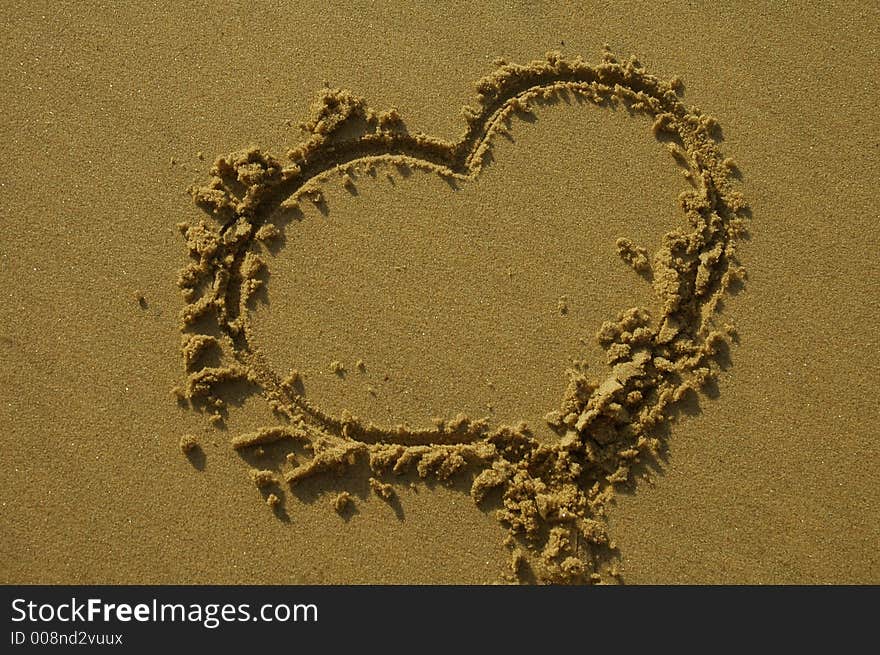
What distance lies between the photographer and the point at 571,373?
9.68 ft

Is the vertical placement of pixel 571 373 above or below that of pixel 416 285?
below

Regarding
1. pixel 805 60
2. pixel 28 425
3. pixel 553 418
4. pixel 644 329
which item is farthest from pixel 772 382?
pixel 28 425

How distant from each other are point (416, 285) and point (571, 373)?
0.68m

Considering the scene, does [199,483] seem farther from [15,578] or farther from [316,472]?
[15,578]

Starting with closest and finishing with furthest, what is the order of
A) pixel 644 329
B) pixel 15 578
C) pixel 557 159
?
pixel 15 578, pixel 644 329, pixel 557 159

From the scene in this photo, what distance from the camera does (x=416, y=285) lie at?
119 inches

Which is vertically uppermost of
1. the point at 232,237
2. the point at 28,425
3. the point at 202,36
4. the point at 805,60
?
the point at 202,36

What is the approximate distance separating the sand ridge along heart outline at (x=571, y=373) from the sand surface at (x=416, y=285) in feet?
0.19

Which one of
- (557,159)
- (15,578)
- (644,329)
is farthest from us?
(557,159)

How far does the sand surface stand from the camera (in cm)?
282

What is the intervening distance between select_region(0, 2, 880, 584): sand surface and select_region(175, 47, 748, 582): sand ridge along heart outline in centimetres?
6

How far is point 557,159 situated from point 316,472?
1.54m

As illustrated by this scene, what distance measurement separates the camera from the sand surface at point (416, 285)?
2816 millimetres

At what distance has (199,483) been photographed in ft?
9.31
